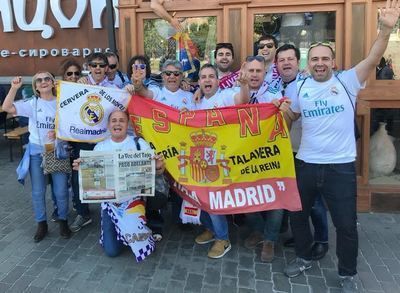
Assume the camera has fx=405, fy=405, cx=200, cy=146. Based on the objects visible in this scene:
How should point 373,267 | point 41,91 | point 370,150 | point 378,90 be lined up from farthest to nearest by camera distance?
1. point 370,150
2. point 378,90
3. point 41,91
4. point 373,267

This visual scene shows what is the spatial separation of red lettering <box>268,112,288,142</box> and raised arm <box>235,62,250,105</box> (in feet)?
1.05

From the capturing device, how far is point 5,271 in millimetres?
3641

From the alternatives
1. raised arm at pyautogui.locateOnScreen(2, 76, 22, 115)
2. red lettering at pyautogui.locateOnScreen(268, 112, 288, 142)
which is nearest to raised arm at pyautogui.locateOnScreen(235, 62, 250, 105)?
red lettering at pyautogui.locateOnScreen(268, 112, 288, 142)

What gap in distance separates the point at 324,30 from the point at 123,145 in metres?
2.72

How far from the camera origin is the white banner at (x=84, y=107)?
13.0 feet

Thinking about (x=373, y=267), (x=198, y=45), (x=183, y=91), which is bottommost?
(x=373, y=267)

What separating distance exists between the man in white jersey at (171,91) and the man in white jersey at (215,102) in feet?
0.51

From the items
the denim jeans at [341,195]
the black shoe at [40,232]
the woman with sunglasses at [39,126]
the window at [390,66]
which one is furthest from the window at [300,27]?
the black shoe at [40,232]

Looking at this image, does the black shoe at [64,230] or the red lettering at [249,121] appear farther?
the black shoe at [64,230]

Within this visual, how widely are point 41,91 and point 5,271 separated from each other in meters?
1.73

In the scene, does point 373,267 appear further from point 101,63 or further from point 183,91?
point 101,63

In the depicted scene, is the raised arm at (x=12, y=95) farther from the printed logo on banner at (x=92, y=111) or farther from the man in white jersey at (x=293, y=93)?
the man in white jersey at (x=293, y=93)

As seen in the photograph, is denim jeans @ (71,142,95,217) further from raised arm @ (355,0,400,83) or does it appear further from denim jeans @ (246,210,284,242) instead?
raised arm @ (355,0,400,83)

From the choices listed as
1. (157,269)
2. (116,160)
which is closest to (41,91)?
(116,160)
